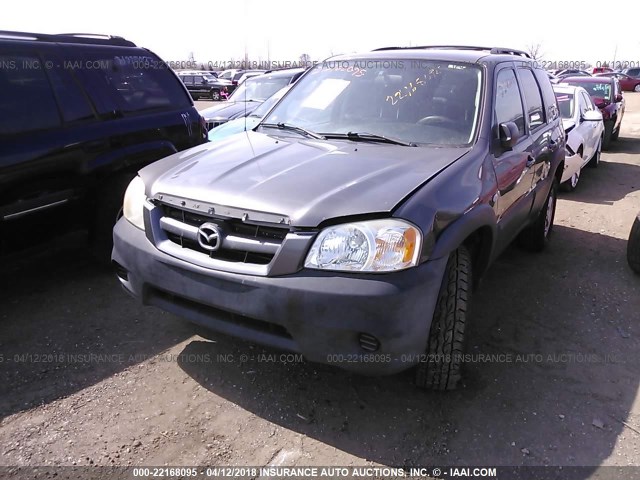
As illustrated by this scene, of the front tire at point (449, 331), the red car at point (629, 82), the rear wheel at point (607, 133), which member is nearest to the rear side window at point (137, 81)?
the front tire at point (449, 331)

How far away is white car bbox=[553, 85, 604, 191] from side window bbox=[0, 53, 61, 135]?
5.93 meters

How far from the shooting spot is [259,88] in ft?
31.5

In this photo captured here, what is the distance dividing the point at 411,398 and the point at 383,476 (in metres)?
0.61

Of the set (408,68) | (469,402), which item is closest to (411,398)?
(469,402)

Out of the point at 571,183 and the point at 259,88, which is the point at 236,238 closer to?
the point at 571,183

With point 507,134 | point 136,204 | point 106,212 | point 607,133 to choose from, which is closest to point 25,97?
Answer: point 106,212

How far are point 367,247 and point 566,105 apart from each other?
7.35 metres

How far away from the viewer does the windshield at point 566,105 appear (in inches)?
321

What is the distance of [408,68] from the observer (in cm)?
362

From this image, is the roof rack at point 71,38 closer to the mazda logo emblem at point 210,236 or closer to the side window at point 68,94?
the side window at point 68,94

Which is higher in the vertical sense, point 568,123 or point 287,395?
point 568,123

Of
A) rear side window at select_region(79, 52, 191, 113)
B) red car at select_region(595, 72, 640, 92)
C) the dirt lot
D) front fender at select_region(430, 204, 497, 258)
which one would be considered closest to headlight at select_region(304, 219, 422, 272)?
front fender at select_region(430, 204, 497, 258)

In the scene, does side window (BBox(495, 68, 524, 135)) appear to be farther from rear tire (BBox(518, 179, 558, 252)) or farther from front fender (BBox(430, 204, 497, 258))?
rear tire (BBox(518, 179, 558, 252))

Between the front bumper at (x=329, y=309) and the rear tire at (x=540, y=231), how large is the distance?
112 inches
